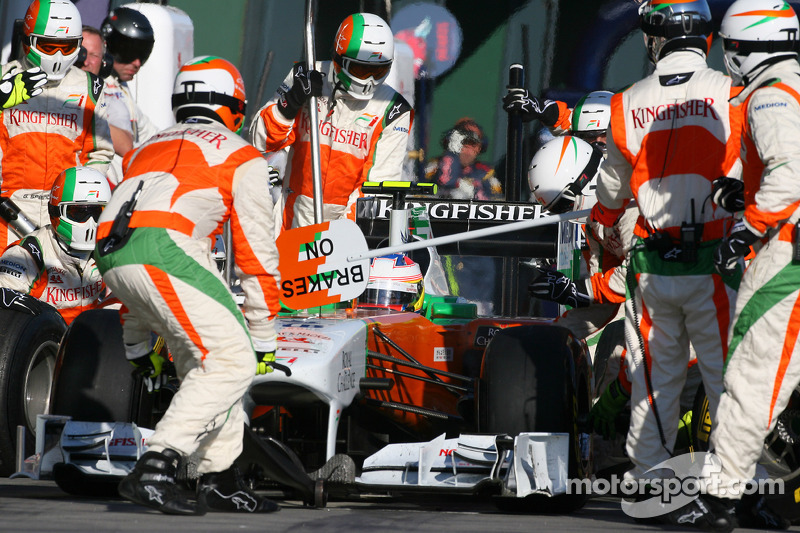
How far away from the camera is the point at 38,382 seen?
659cm

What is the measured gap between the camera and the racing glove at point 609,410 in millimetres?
5883

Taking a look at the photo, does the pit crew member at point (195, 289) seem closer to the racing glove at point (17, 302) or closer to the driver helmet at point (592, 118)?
the racing glove at point (17, 302)

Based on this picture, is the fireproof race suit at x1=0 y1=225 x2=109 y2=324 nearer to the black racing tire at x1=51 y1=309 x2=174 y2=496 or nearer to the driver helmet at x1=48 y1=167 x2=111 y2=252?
the driver helmet at x1=48 y1=167 x2=111 y2=252

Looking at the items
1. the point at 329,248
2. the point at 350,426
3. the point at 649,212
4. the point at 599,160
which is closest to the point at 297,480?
the point at 350,426

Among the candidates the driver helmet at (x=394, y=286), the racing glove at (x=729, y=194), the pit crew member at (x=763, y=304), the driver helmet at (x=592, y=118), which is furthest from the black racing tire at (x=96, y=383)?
the driver helmet at (x=592, y=118)

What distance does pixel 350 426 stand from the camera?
5918 millimetres

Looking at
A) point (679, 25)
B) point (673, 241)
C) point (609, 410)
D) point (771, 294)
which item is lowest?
point (609, 410)

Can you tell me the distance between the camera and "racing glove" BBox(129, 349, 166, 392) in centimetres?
532

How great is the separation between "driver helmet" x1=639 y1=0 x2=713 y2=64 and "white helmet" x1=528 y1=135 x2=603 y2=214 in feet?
5.15

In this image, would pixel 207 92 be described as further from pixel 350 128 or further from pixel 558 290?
pixel 350 128

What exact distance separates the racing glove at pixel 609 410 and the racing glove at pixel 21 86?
374 cm

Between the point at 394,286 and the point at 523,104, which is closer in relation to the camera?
the point at 394,286

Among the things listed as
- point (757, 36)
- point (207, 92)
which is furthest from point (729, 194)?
point (207, 92)

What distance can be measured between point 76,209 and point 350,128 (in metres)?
2.04
